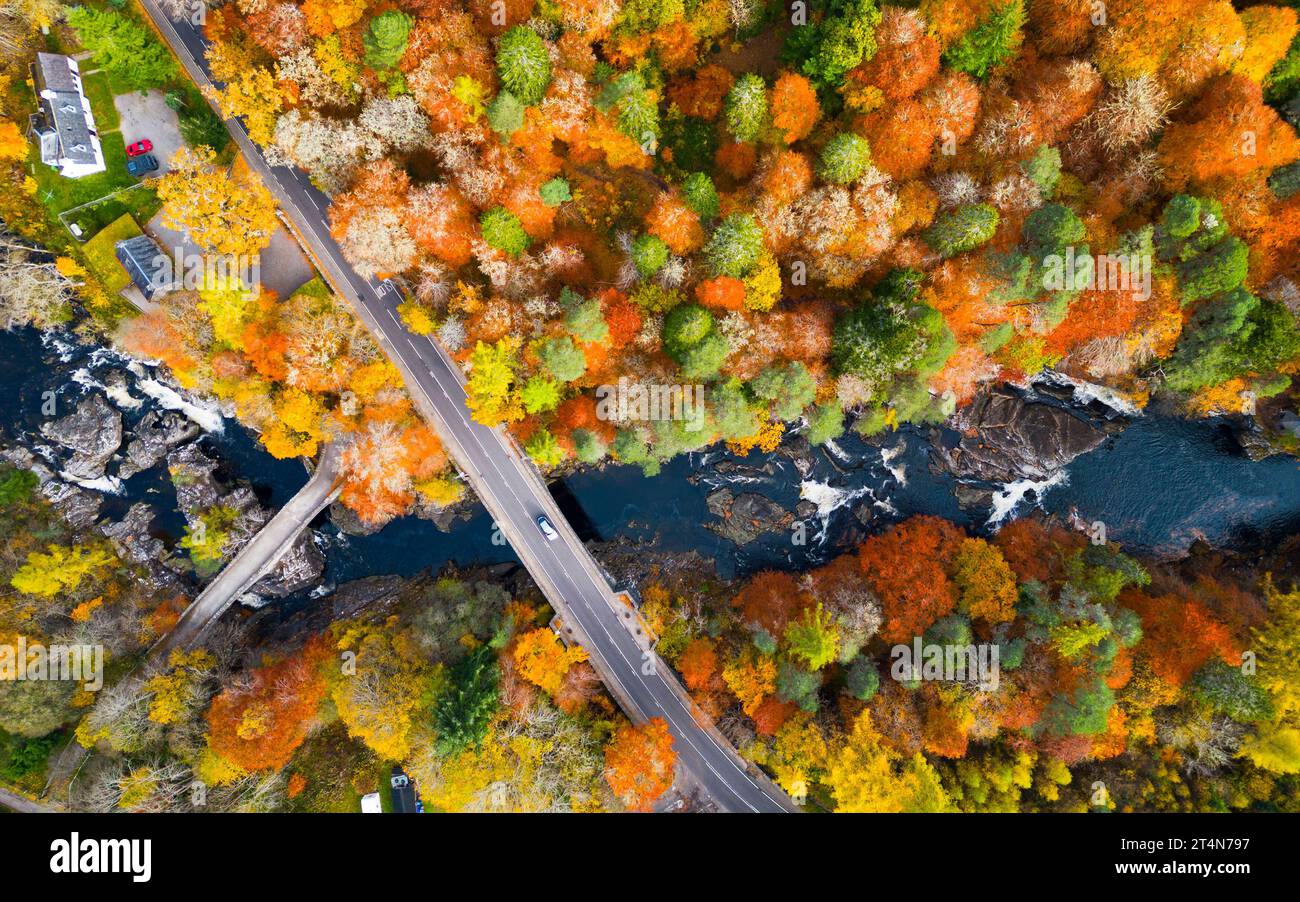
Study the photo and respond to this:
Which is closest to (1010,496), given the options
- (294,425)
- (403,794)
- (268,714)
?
(403,794)

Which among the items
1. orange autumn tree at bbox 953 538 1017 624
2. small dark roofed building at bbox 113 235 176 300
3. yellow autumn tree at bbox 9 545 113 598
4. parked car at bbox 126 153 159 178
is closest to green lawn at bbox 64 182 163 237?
parked car at bbox 126 153 159 178

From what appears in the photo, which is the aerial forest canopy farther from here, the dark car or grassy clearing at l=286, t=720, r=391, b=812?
the dark car

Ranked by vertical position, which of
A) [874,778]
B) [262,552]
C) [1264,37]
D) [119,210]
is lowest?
[874,778]

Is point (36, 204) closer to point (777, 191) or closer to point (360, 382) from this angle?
point (360, 382)

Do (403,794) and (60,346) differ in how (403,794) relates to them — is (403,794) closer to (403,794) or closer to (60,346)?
(403,794)

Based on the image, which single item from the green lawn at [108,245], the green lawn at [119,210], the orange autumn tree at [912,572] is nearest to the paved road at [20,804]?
the green lawn at [108,245]

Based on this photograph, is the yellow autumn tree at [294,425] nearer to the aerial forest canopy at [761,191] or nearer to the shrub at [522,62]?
the aerial forest canopy at [761,191]
